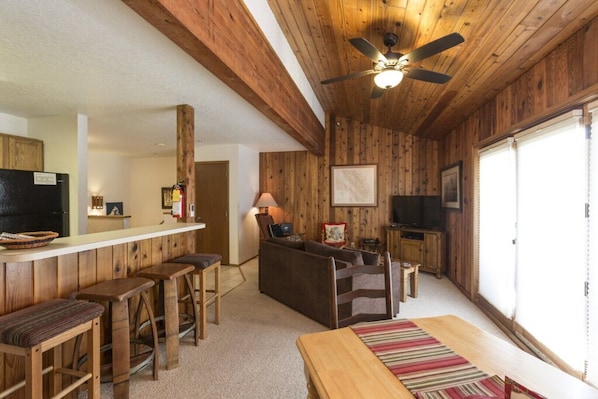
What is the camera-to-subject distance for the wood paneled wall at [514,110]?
1823 mm

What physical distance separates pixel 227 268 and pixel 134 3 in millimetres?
4584

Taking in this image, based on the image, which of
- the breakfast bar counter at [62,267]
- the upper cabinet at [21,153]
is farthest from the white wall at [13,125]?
the breakfast bar counter at [62,267]

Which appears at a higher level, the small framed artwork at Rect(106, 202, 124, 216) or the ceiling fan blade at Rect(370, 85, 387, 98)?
the ceiling fan blade at Rect(370, 85, 387, 98)

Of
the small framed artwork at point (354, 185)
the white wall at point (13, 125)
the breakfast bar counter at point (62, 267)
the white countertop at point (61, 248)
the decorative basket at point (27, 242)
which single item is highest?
the white wall at point (13, 125)

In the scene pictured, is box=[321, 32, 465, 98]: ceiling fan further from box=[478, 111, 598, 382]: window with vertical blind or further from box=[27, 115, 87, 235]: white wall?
box=[27, 115, 87, 235]: white wall

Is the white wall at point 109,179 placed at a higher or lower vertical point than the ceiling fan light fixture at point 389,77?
lower

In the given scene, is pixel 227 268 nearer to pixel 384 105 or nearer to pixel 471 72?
pixel 384 105

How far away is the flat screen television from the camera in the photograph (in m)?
4.99

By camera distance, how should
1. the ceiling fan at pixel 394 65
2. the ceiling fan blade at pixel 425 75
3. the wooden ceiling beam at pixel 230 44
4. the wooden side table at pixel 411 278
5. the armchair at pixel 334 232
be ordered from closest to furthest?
the wooden ceiling beam at pixel 230 44, the ceiling fan at pixel 394 65, the ceiling fan blade at pixel 425 75, the wooden side table at pixel 411 278, the armchair at pixel 334 232

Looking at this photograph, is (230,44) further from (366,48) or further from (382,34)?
(382,34)

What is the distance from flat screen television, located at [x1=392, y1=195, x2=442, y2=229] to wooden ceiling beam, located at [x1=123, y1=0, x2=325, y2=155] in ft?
10.5

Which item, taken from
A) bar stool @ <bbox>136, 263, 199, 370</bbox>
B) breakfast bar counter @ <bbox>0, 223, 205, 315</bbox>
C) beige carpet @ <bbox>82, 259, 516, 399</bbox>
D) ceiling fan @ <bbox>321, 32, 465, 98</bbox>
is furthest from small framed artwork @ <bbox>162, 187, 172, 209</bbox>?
ceiling fan @ <bbox>321, 32, 465, 98</bbox>

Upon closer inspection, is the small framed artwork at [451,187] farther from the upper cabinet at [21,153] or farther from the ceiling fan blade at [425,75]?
the upper cabinet at [21,153]

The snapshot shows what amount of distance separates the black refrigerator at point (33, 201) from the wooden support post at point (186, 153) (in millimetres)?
1576
